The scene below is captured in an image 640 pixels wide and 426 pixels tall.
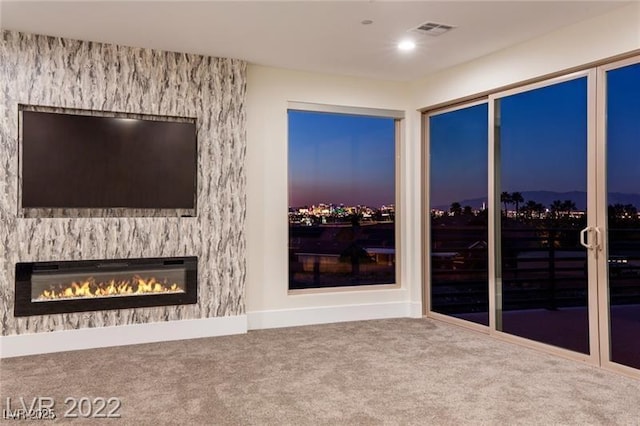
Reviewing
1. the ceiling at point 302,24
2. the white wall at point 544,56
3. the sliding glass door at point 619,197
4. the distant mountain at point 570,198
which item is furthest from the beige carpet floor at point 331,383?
the ceiling at point 302,24

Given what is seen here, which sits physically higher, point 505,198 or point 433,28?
point 433,28

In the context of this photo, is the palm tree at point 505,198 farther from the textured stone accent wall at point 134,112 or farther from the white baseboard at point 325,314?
the textured stone accent wall at point 134,112

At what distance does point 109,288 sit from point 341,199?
285 cm

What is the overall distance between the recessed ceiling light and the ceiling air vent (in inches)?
10.3

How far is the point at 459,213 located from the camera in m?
5.64

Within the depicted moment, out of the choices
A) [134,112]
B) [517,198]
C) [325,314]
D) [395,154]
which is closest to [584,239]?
[517,198]

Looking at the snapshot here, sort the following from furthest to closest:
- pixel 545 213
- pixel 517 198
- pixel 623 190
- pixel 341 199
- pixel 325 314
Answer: pixel 341 199
pixel 325 314
pixel 517 198
pixel 545 213
pixel 623 190

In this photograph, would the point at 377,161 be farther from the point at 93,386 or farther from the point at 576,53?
the point at 93,386

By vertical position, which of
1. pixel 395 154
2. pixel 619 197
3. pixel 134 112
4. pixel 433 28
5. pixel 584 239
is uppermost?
pixel 433 28

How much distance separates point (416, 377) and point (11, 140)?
3.72m

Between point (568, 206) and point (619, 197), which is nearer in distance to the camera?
point (619, 197)

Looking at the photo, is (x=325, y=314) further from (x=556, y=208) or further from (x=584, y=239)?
(x=584, y=239)

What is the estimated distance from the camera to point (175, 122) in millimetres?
4785

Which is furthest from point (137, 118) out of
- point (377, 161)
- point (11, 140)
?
point (377, 161)
